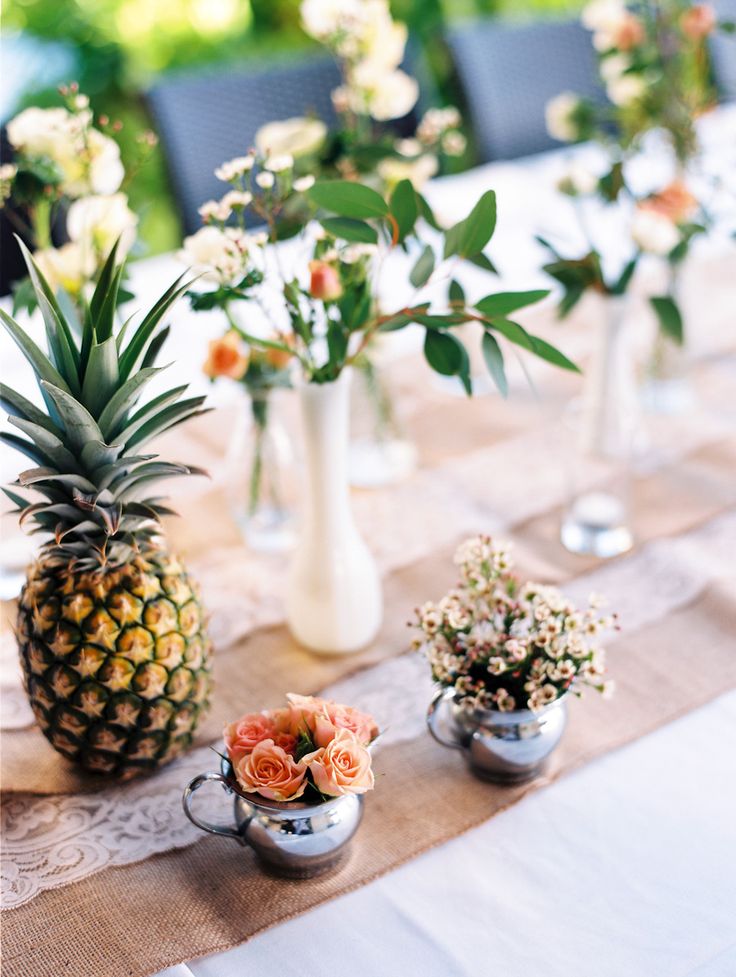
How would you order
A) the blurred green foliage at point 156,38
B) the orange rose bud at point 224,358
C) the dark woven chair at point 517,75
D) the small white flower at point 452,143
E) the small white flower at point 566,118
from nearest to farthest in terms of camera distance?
the orange rose bud at point 224,358, the small white flower at point 452,143, the small white flower at point 566,118, the dark woven chair at point 517,75, the blurred green foliage at point 156,38

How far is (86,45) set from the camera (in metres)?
3.53

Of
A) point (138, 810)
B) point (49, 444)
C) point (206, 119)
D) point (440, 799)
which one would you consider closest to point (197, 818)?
point (138, 810)

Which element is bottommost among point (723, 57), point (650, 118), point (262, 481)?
point (262, 481)

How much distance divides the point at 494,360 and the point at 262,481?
0.42m

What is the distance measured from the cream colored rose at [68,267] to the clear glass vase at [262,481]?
0.24 metres

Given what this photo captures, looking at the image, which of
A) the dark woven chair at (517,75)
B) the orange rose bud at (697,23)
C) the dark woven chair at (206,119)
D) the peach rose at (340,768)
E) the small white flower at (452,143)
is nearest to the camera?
the peach rose at (340,768)

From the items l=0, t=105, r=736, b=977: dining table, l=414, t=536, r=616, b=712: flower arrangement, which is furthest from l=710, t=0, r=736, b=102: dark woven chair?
l=414, t=536, r=616, b=712: flower arrangement

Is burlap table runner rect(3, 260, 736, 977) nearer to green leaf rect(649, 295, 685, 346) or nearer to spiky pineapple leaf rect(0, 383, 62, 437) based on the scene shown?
green leaf rect(649, 295, 685, 346)

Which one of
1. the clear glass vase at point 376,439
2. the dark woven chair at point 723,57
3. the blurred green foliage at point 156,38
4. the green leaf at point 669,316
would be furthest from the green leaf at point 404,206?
the blurred green foliage at point 156,38

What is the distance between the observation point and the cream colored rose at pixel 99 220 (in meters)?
1.08

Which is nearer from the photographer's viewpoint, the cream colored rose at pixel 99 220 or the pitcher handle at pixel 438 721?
the pitcher handle at pixel 438 721

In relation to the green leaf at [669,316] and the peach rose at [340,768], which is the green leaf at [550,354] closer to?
the peach rose at [340,768]

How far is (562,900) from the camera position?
0.76m

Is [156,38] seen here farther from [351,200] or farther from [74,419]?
[74,419]
